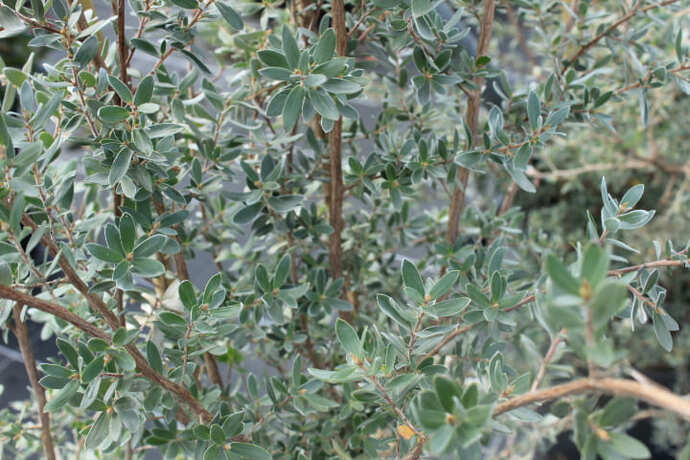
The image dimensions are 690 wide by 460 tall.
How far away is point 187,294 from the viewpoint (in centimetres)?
61

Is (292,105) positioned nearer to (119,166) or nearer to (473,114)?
(119,166)

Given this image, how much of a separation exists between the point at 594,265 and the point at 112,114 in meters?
0.47

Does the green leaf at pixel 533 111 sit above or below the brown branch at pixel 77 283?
above

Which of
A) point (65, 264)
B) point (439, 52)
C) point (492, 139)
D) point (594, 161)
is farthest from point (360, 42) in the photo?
point (594, 161)

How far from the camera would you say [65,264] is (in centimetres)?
59

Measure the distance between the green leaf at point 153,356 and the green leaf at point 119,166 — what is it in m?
0.18


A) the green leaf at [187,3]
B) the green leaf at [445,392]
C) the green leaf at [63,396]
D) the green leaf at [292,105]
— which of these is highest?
the green leaf at [187,3]

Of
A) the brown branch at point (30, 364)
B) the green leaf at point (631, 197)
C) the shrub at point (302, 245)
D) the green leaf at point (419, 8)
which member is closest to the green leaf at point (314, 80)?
the shrub at point (302, 245)

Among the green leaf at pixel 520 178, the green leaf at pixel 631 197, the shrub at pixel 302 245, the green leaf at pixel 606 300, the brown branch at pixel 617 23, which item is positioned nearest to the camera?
the green leaf at pixel 606 300

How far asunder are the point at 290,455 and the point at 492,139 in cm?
51

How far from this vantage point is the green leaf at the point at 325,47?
55 centimetres

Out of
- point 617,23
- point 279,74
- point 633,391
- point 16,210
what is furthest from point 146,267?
point 617,23

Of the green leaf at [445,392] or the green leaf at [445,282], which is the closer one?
the green leaf at [445,392]

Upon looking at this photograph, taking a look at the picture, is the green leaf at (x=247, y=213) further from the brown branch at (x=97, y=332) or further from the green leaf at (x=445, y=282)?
the green leaf at (x=445, y=282)
